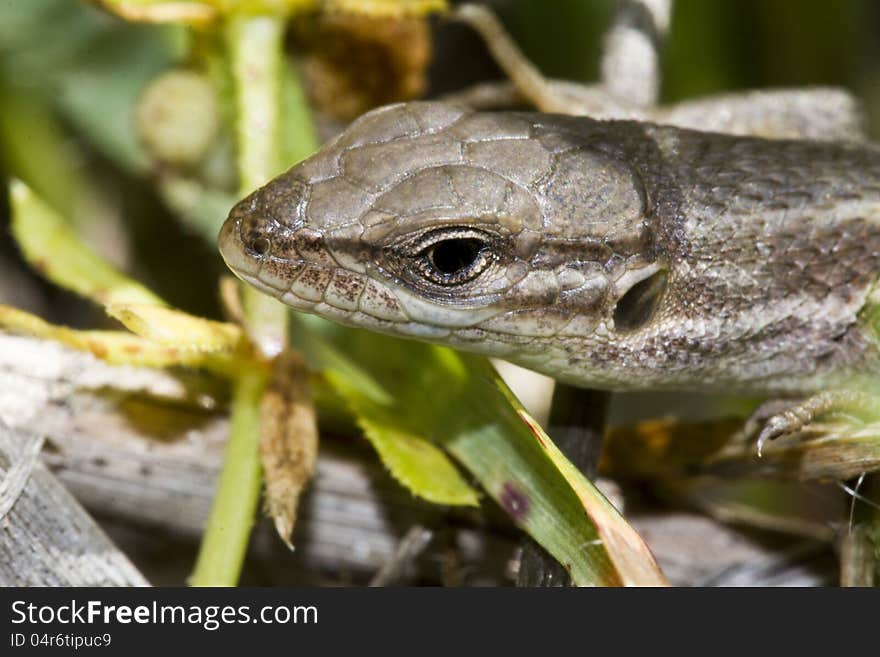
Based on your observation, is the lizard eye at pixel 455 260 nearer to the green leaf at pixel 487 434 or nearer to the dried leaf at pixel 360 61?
the green leaf at pixel 487 434

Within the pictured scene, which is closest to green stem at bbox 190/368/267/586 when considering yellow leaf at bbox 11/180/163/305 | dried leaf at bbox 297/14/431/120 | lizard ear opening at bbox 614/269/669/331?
yellow leaf at bbox 11/180/163/305

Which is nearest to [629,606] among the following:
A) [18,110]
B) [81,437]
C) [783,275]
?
[783,275]

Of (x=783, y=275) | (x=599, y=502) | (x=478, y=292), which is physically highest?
(x=783, y=275)

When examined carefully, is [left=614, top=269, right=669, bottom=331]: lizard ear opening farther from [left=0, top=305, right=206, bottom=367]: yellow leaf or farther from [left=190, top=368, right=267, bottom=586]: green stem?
[left=0, top=305, right=206, bottom=367]: yellow leaf

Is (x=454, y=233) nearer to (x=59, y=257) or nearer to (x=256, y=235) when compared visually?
(x=256, y=235)

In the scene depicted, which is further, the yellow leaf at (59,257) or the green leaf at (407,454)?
the yellow leaf at (59,257)

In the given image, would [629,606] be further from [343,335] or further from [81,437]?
[81,437]

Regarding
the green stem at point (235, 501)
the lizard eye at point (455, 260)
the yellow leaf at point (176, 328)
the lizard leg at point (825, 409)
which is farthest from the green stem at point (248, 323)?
the lizard leg at point (825, 409)
